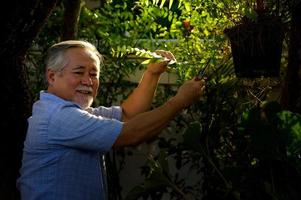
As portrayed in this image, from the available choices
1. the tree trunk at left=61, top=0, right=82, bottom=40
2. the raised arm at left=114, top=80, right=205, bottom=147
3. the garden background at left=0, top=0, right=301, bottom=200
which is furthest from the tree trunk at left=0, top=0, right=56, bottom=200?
the tree trunk at left=61, top=0, right=82, bottom=40

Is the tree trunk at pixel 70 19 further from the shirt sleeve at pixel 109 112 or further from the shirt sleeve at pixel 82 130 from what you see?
the shirt sleeve at pixel 82 130

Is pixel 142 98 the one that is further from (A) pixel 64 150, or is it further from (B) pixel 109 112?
(A) pixel 64 150

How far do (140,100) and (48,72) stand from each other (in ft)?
2.30

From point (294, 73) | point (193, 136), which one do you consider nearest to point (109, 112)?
point (193, 136)

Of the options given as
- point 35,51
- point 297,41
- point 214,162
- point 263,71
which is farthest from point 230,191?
point 35,51

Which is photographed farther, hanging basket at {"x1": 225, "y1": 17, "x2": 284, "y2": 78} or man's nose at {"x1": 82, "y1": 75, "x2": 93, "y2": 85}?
hanging basket at {"x1": 225, "y1": 17, "x2": 284, "y2": 78}

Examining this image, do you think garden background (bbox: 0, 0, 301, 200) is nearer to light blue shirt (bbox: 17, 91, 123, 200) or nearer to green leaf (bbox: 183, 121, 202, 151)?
green leaf (bbox: 183, 121, 202, 151)

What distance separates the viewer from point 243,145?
3.73 metres

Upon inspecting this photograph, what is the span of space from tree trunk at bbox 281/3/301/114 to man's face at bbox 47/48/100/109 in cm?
101

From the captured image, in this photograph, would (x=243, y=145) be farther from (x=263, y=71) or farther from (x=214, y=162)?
(x=263, y=71)

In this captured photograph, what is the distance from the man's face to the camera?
8.68 ft

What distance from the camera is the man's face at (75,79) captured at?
2.64m

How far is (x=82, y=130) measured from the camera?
96.5 inches

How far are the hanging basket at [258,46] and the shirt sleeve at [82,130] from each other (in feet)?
2.86
